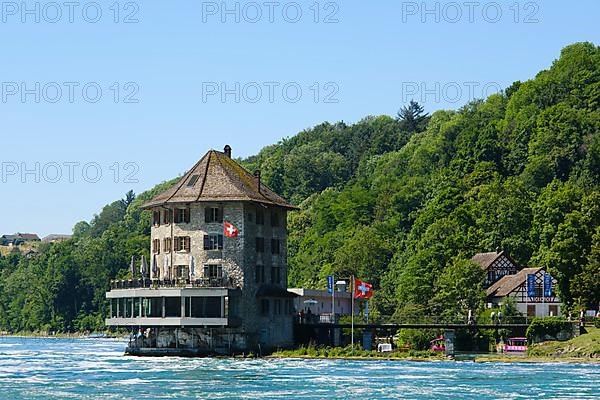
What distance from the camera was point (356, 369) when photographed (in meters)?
74.7

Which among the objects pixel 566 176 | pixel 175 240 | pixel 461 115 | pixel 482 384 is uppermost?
pixel 461 115

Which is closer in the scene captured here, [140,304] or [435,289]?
[140,304]

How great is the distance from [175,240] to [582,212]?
3489cm

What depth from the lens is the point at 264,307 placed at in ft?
320

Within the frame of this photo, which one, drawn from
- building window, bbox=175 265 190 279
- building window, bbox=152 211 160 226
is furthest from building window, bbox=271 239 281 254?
building window, bbox=152 211 160 226

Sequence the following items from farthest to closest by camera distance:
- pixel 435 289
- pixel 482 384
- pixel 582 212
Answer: pixel 435 289, pixel 582 212, pixel 482 384

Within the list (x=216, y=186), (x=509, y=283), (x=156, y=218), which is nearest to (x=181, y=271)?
(x=156, y=218)

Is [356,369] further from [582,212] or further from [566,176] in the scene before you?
[566,176]

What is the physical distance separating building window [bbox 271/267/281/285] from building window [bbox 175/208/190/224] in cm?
814

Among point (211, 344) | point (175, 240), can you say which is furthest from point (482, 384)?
point (175, 240)

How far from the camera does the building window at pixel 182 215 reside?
98062mm

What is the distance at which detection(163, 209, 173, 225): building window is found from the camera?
99.2m

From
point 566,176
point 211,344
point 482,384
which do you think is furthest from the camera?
point 566,176

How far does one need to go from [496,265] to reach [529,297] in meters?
9.18
